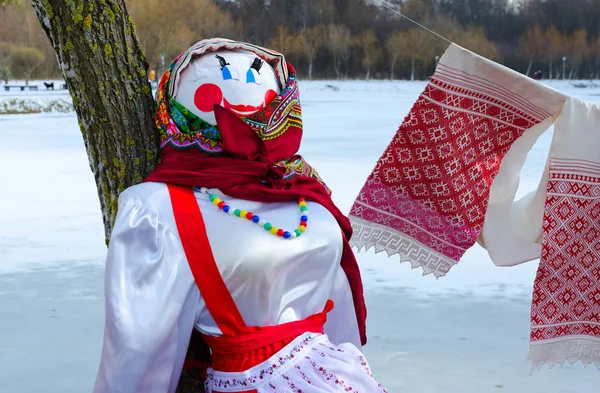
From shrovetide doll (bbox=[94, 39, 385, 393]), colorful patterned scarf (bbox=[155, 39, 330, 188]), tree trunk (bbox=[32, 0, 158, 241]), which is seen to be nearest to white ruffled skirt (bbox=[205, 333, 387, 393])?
shrovetide doll (bbox=[94, 39, 385, 393])

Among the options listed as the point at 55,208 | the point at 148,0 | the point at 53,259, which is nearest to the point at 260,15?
the point at 148,0

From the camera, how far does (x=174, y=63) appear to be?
1470 mm

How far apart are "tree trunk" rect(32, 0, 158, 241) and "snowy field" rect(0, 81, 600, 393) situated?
91cm

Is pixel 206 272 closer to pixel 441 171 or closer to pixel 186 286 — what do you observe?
pixel 186 286

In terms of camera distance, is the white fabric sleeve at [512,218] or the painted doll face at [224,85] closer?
the painted doll face at [224,85]

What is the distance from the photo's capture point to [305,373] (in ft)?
4.21

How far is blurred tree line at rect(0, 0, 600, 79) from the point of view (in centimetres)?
1396

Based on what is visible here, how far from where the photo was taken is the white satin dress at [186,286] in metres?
1.26

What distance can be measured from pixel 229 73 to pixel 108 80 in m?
0.31

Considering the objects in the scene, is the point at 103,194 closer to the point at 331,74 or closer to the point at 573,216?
the point at 573,216

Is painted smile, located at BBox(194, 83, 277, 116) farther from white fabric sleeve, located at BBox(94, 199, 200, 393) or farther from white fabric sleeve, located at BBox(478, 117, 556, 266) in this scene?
white fabric sleeve, located at BBox(478, 117, 556, 266)

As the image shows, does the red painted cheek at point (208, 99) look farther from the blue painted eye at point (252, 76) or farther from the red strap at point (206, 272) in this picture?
the red strap at point (206, 272)

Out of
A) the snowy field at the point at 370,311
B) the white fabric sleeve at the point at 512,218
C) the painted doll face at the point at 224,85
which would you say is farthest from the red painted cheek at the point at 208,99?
the snowy field at the point at 370,311

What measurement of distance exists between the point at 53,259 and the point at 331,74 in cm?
1354
